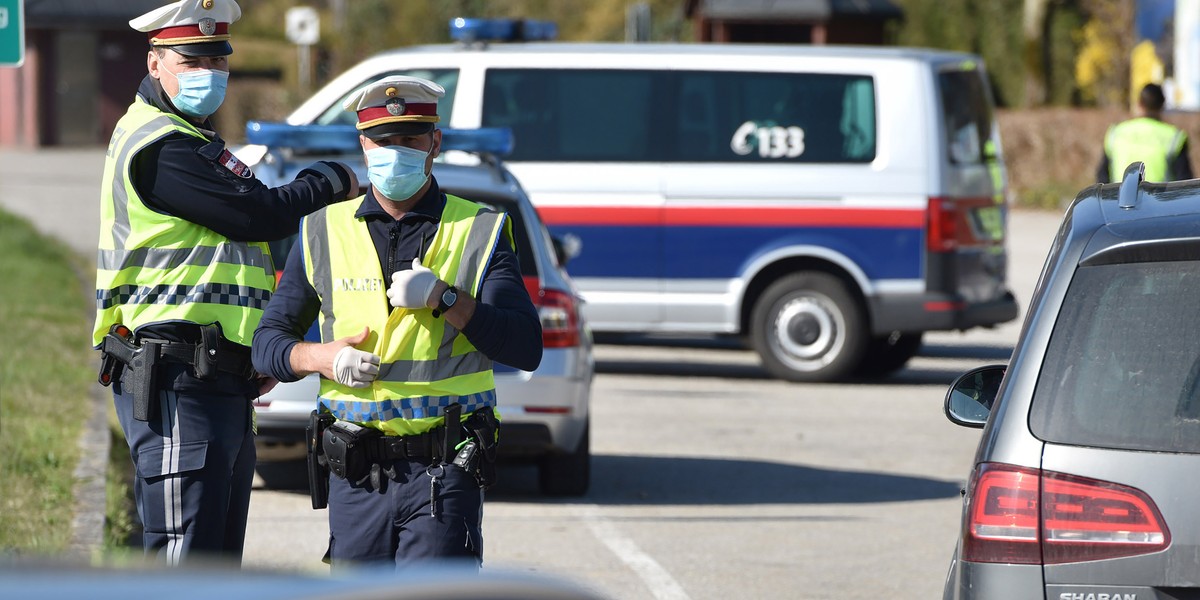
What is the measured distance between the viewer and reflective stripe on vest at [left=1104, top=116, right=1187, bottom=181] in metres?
12.6

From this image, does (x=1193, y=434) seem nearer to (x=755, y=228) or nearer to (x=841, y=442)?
(x=841, y=442)

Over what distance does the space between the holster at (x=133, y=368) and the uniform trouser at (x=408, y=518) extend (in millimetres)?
585

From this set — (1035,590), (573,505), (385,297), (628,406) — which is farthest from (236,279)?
(628,406)

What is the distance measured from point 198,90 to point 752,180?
841cm

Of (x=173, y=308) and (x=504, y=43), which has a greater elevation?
(x=504, y=43)

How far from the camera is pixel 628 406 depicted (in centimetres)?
1155

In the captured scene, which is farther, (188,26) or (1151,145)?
(1151,145)

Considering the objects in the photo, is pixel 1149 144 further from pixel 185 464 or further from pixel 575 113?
pixel 185 464

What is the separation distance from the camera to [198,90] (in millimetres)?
4516

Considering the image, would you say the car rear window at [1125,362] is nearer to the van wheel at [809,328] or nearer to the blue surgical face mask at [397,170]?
the blue surgical face mask at [397,170]

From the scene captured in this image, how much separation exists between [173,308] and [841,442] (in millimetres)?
6399

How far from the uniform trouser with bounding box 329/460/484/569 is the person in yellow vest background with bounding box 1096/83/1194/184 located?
9.31 m

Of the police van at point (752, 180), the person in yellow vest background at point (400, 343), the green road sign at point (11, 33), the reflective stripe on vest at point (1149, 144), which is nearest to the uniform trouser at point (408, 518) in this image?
the person in yellow vest background at point (400, 343)

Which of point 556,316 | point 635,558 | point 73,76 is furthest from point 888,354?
point 73,76
